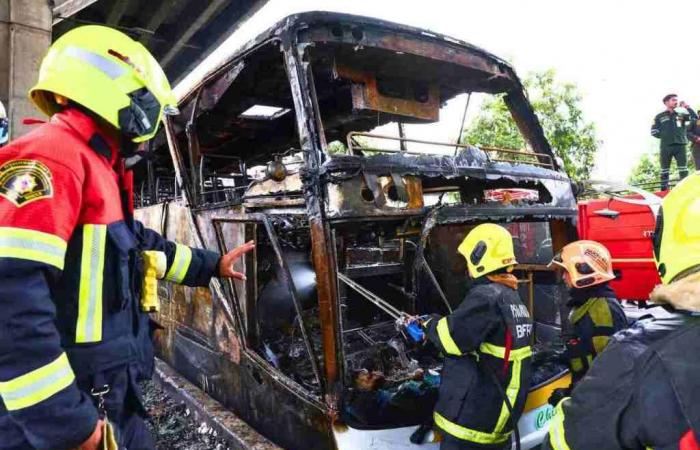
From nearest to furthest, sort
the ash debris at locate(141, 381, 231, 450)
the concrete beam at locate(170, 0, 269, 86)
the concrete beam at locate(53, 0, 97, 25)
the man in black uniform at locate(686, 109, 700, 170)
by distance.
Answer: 1. the ash debris at locate(141, 381, 231, 450)
2. the concrete beam at locate(53, 0, 97, 25)
3. the concrete beam at locate(170, 0, 269, 86)
4. the man in black uniform at locate(686, 109, 700, 170)

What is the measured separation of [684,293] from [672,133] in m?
8.51

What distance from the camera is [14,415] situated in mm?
1184

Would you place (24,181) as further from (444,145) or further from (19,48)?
(19,48)

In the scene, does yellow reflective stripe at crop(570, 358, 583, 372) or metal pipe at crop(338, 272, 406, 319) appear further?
metal pipe at crop(338, 272, 406, 319)

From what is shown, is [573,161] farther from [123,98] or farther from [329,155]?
[123,98]

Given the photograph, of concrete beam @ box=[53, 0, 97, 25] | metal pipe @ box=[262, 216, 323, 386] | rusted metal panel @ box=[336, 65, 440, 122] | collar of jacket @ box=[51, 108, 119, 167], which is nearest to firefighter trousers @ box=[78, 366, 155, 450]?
collar of jacket @ box=[51, 108, 119, 167]

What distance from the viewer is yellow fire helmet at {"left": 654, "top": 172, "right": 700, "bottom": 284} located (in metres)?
1.13

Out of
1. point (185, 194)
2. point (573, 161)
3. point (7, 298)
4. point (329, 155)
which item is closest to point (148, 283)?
point (7, 298)

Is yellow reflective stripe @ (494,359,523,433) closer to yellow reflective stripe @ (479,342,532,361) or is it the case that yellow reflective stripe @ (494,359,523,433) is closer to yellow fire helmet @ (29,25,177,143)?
yellow reflective stripe @ (479,342,532,361)

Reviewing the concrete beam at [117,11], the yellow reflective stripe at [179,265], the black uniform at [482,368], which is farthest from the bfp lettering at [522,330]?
the concrete beam at [117,11]

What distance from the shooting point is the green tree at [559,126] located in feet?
41.4

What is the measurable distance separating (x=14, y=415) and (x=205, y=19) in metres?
6.42

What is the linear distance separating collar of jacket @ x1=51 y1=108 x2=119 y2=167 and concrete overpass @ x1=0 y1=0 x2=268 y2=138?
14.8 feet

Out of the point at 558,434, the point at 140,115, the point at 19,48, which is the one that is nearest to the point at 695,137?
the point at 558,434
